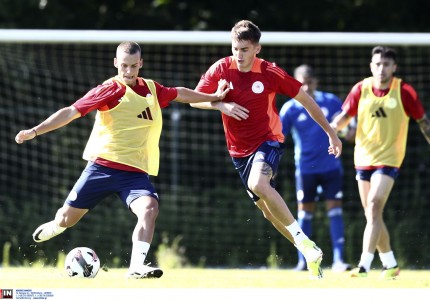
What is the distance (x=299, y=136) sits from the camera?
11.4 metres

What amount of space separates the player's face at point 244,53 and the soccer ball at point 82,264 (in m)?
→ 1.93

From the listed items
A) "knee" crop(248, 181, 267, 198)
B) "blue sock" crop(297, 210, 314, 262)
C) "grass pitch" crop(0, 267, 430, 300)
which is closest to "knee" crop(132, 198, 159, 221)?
"grass pitch" crop(0, 267, 430, 300)

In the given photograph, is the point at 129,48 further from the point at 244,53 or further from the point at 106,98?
the point at 244,53

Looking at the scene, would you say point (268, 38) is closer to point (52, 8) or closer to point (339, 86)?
point (339, 86)

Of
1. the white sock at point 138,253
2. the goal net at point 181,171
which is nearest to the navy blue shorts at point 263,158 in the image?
the white sock at point 138,253

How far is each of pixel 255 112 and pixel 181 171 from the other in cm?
648

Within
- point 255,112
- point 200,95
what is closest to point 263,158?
point 255,112

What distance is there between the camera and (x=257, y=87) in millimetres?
8477

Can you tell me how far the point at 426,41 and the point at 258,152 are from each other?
3232mm

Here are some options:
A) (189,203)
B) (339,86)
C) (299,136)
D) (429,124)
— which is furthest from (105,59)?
(429,124)

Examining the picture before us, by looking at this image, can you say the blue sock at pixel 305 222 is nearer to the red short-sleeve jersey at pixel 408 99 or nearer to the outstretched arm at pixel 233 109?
the red short-sleeve jersey at pixel 408 99

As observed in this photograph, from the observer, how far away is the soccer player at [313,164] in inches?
445

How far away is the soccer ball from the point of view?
821cm

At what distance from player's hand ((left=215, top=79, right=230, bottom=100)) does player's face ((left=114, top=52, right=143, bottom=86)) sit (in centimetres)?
68
